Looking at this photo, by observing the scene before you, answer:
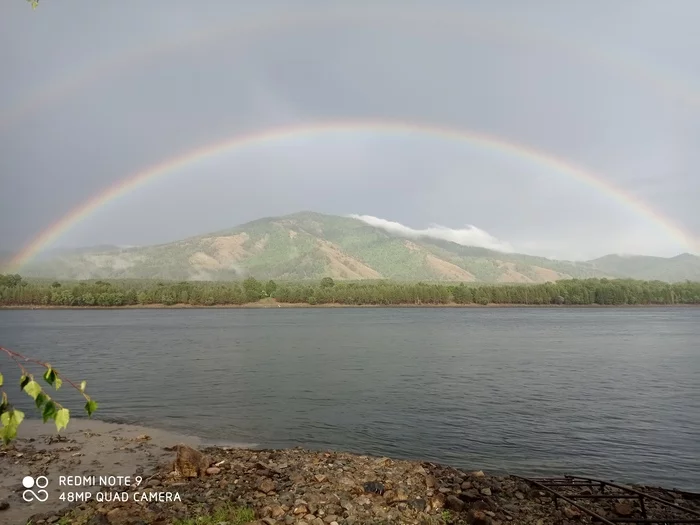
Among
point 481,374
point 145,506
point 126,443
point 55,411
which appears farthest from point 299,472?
point 481,374

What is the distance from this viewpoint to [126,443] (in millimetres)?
22422

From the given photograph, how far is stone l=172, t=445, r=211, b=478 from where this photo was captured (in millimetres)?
16280

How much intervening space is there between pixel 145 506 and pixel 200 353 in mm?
57890

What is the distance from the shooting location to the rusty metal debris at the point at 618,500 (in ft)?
45.4

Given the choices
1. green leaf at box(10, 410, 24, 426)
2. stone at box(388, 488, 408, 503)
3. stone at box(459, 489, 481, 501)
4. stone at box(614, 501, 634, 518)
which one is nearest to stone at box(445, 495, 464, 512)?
stone at box(459, 489, 481, 501)

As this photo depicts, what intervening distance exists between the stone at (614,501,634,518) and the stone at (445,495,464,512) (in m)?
4.60

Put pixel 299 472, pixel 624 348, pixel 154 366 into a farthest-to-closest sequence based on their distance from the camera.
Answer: pixel 624 348
pixel 154 366
pixel 299 472

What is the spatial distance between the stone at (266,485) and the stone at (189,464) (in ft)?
7.76

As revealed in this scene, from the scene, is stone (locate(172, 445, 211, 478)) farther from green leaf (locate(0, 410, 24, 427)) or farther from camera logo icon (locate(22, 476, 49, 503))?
A: green leaf (locate(0, 410, 24, 427))

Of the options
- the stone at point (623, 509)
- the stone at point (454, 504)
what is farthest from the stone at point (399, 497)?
the stone at point (623, 509)

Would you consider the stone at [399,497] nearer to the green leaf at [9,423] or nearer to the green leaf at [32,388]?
the green leaf at [9,423]

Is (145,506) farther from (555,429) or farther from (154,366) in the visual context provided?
(154,366)

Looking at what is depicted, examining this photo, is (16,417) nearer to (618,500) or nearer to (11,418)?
(11,418)

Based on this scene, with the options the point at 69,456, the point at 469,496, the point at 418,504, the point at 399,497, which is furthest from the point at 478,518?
the point at 69,456
